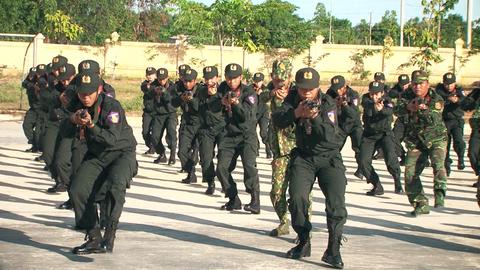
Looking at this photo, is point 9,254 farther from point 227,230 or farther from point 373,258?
point 373,258

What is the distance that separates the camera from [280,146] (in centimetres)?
967

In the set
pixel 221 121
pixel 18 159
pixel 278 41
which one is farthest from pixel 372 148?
pixel 278 41

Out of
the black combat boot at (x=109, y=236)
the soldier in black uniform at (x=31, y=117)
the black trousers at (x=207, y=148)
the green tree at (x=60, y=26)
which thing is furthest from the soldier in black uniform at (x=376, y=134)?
the green tree at (x=60, y=26)

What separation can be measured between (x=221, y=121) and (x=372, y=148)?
2.74 metres

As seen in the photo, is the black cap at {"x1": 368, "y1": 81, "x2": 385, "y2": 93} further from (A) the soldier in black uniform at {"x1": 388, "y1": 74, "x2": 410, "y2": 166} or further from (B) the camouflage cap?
(B) the camouflage cap

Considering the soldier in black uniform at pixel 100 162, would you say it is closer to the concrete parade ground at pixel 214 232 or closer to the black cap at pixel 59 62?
the concrete parade ground at pixel 214 232

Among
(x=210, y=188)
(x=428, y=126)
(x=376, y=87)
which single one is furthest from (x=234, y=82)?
(x=376, y=87)

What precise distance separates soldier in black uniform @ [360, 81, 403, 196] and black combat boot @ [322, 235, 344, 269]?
5.65 meters

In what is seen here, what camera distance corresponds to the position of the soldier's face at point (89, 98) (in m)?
8.59

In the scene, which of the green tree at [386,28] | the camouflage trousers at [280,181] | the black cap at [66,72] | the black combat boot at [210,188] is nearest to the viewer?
the camouflage trousers at [280,181]

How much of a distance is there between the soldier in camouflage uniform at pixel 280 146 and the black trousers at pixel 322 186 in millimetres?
789

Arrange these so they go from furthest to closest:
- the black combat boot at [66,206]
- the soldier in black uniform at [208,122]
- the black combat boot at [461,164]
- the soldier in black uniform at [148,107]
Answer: the soldier in black uniform at [148,107], the black combat boot at [461,164], the soldier in black uniform at [208,122], the black combat boot at [66,206]

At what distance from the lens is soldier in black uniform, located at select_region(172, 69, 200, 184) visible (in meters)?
15.2

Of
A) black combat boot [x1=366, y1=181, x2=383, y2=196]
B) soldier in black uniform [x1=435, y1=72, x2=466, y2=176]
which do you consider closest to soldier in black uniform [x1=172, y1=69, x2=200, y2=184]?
black combat boot [x1=366, y1=181, x2=383, y2=196]
